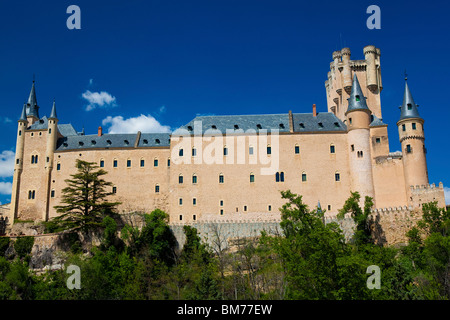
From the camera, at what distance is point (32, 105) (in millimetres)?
55000

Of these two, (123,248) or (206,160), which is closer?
(123,248)

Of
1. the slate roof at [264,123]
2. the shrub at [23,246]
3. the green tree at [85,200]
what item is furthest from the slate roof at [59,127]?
the shrub at [23,246]

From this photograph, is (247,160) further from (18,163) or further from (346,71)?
(18,163)

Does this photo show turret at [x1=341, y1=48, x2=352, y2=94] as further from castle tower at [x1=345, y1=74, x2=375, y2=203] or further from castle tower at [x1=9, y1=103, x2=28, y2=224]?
castle tower at [x1=9, y1=103, x2=28, y2=224]

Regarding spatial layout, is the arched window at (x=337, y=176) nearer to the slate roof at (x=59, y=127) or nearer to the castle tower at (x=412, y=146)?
the castle tower at (x=412, y=146)

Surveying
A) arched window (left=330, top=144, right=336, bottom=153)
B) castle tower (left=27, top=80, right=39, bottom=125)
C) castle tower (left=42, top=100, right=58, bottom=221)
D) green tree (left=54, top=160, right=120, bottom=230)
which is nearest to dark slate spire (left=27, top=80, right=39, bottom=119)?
castle tower (left=27, top=80, right=39, bottom=125)

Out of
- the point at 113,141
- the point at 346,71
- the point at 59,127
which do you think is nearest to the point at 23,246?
the point at 113,141

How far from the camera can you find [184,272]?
36.2 m

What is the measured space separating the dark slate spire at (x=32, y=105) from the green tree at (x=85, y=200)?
34.6 ft

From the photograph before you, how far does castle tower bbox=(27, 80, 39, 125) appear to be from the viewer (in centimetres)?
5425
